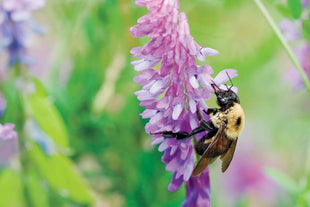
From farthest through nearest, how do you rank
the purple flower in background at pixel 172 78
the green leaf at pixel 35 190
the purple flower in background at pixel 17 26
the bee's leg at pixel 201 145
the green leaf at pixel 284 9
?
the green leaf at pixel 35 190 → the purple flower in background at pixel 17 26 → the green leaf at pixel 284 9 → the bee's leg at pixel 201 145 → the purple flower in background at pixel 172 78

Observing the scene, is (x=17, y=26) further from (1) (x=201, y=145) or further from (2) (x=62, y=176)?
(1) (x=201, y=145)

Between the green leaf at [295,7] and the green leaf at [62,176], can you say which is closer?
the green leaf at [295,7]

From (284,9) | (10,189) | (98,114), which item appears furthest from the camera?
(98,114)

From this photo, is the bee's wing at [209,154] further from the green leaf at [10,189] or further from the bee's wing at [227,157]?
the green leaf at [10,189]

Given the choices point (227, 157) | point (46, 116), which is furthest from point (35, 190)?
point (227, 157)

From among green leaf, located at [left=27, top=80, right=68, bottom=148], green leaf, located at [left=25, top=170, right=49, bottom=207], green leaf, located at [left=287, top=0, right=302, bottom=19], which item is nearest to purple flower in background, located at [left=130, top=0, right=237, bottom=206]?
green leaf, located at [left=287, top=0, right=302, bottom=19]

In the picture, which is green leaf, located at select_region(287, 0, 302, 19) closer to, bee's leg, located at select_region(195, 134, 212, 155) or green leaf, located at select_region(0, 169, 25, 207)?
bee's leg, located at select_region(195, 134, 212, 155)

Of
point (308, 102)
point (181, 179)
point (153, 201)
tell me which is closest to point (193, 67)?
point (181, 179)

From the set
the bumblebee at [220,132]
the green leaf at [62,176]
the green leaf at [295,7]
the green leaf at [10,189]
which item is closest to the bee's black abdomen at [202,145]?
the bumblebee at [220,132]
